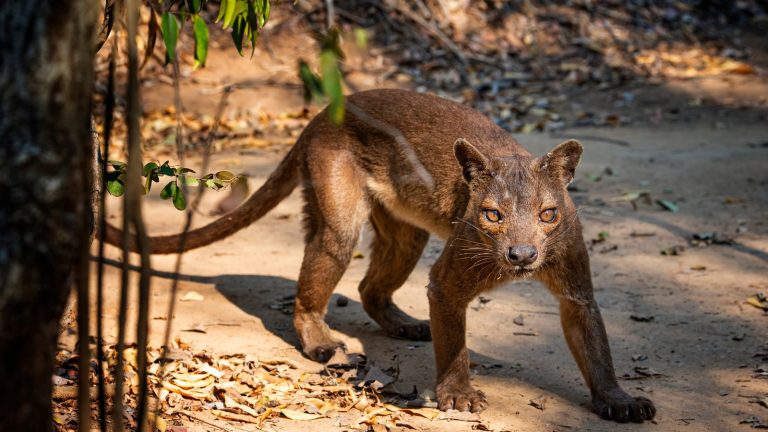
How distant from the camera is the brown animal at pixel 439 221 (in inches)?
190

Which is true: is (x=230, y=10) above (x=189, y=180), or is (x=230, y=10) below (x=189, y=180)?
above

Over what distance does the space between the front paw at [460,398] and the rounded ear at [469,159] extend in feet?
3.73

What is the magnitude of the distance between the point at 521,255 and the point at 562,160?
2.30 feet

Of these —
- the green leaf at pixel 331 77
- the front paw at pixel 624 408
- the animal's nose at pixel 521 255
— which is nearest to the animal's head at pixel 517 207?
the animal's nose at pixel 521 255

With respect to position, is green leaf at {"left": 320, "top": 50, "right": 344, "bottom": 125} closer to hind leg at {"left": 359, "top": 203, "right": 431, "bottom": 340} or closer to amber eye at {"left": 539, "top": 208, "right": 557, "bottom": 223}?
amber eye at {"left": 539, "top": 208, "right": 557, "bottom": 223}

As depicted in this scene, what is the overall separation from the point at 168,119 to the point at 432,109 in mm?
6694

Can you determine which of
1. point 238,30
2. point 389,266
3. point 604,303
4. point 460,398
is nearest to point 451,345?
point 460,398

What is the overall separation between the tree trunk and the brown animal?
200 cm

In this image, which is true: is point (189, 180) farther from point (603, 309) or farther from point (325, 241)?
point (603, 309)

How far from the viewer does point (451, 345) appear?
5059 millimetres

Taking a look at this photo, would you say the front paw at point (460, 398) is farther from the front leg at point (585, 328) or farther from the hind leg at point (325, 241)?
the hind leg at point (325, 241)

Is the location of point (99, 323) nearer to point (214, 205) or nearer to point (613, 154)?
point (214, 205)

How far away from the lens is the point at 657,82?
43.2 feet

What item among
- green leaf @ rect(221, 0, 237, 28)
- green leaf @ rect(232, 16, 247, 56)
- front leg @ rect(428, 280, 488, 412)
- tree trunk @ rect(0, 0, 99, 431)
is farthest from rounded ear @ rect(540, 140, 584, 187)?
tree trunk @ rect(0, 0, 99, 431)
